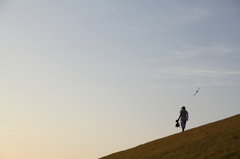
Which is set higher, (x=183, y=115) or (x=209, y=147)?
(x=183, y=115)

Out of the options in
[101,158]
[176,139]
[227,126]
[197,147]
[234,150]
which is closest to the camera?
[234,150]

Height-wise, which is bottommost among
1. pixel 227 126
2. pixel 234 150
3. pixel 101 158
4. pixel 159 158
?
pixel 234 150

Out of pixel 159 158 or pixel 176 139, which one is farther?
pixel 176 139

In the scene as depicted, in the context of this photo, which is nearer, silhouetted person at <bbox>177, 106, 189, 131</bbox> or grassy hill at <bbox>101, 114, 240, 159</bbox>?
grassy hill at <bbox>101, 114, 240, 159</bbox>

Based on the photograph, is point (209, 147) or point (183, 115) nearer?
point (209, 147)

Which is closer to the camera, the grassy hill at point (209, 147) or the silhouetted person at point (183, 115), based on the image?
the grassy hill at point (209, 147)

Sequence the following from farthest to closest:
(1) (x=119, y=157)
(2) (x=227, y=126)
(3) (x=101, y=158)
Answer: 1. (3) (x=101, y=158)
2. (1) (x=119, y=157)
3. (2) (x=227, y=126)

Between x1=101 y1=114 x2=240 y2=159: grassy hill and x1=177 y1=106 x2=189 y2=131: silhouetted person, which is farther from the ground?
x1=177 y1=106 x2=189 y2=131: silhouetted person

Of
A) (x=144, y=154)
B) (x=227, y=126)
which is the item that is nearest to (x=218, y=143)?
(x=227, y=126)

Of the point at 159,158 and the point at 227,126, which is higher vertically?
the point at 227,126

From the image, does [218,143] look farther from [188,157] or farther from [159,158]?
[159,158]

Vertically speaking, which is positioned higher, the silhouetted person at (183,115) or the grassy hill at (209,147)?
the silhouetted person at (183,115)

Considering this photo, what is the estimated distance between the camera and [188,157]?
24141mm

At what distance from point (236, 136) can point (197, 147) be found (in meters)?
2.49
